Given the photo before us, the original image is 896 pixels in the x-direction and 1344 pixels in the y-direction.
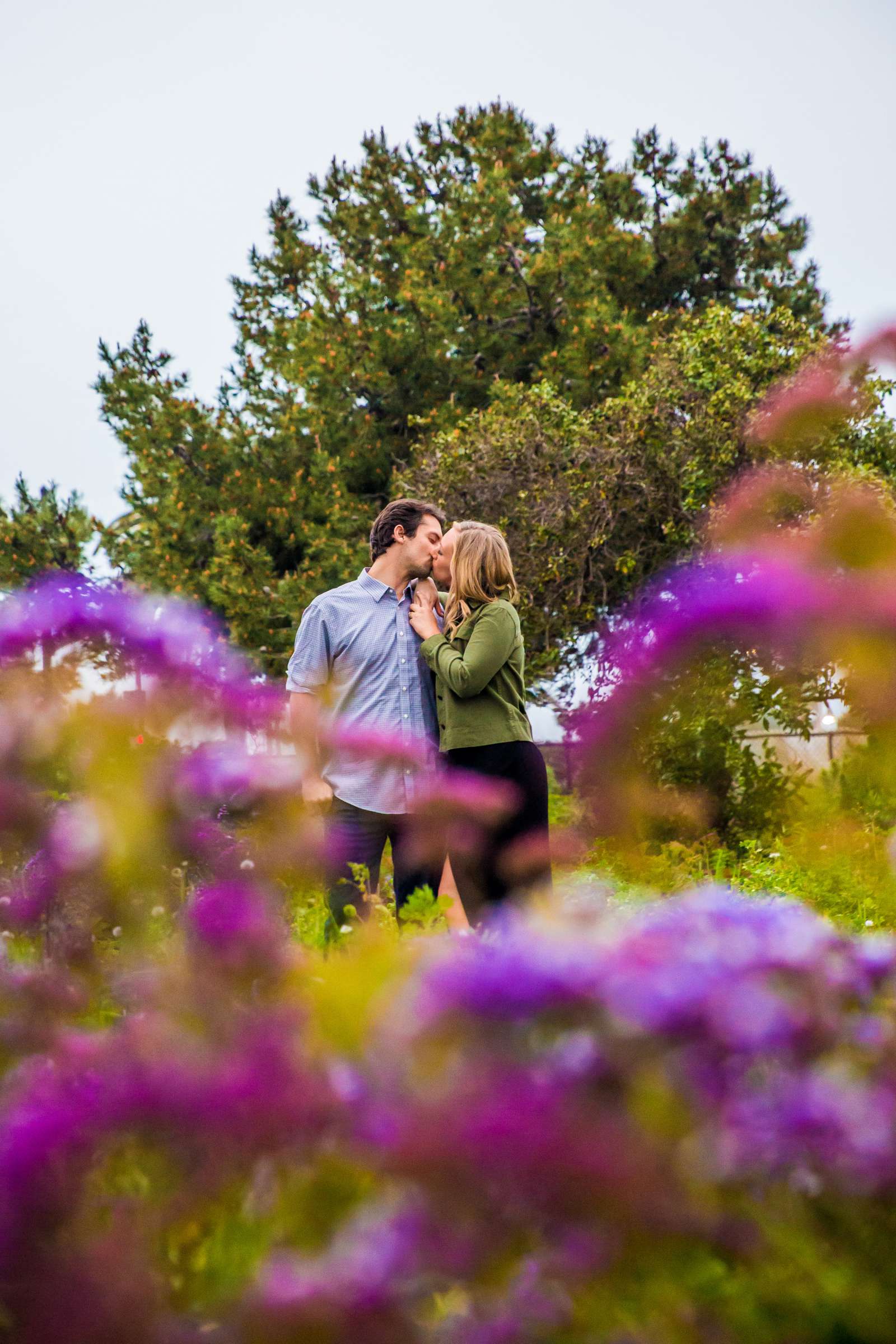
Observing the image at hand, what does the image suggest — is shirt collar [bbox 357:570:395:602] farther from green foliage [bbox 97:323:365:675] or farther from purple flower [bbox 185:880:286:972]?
green foliage [bbox 97:323:365:675]

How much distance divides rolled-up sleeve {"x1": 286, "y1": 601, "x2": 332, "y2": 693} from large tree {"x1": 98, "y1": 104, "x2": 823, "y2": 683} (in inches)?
350

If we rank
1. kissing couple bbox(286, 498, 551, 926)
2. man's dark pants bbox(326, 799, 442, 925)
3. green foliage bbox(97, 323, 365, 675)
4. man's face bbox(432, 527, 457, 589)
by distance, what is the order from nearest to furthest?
man's dark pants bbox(326, 799, 442, 925) < kissing couple bbox(286, 498, 551, 926) < man's face bbox(432, 527, 457, 589) < green foliage bbox(97, 323, 365, 675)

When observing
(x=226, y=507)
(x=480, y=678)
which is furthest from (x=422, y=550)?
(x=226, y=507)

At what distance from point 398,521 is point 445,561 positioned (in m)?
0.19

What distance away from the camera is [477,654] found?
2855 mm

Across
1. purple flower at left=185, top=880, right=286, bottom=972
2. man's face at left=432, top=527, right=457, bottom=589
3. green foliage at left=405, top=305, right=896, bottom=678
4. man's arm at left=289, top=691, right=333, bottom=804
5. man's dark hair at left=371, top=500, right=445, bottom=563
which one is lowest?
purple flower at left=185, top=880, right=286, bottom=972

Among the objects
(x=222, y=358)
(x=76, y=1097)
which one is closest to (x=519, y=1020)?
(x=76, y=1097)

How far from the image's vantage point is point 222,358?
15344 millimetres

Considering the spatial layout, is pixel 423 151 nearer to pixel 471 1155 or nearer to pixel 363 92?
pixel 363 92

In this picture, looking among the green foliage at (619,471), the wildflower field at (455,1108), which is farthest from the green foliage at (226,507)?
the wildflower field at (455,1108)

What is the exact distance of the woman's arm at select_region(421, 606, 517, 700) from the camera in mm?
2848

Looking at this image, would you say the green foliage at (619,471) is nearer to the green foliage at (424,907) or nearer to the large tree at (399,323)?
the large tree at (399,323)

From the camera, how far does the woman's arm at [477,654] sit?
2.85 m

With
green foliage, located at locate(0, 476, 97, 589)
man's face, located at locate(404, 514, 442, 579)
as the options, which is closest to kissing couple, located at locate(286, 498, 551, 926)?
man's face, located at locate(404, 514, 442, 579)
